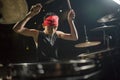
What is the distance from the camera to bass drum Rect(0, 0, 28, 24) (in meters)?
1.61

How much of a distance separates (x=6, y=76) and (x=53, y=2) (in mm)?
563

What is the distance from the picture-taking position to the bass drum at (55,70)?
1.46 m

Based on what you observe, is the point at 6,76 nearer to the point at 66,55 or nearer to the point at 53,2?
the point at 66,55

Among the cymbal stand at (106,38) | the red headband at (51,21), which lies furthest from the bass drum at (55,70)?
the red headband at (51,21)

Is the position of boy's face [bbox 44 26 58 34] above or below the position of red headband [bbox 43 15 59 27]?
below

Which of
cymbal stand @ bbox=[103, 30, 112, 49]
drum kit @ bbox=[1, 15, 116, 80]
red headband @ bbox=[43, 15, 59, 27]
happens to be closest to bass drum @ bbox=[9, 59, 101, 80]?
drum kit @ bbox=[1, 15, 116, 80]

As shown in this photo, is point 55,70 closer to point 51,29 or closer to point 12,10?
point 51,29

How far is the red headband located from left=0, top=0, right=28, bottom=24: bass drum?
0.15 m

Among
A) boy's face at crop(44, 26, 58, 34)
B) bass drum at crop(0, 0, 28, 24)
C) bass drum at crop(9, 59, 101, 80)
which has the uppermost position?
bass drum at crop(0, 0, 28, 24)

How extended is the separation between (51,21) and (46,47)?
0.57 ft

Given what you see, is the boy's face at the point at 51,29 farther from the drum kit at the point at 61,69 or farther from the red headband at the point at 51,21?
the drum kit at the point at 61,69

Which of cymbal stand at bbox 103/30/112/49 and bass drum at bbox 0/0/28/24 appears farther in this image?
bass drum at bbox 0/0/28/24

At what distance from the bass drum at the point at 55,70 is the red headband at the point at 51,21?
0.27m

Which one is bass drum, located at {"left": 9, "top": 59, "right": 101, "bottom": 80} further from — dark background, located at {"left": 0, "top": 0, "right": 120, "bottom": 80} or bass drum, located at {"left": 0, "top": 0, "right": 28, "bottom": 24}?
bass drum, located at {"left": 0, "top": 0, "right": 28, "bottom": 24}
